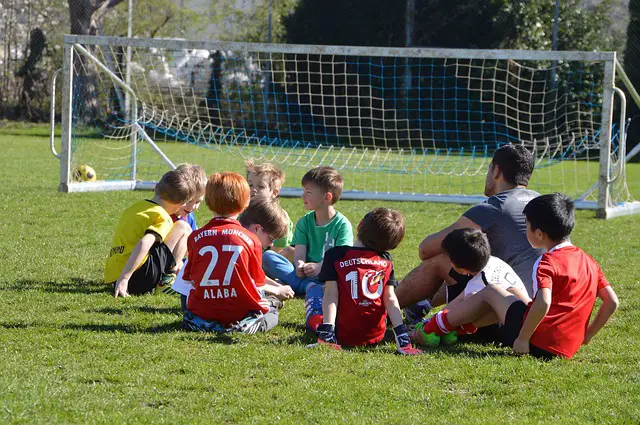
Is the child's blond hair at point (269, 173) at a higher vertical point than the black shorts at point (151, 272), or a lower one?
higher

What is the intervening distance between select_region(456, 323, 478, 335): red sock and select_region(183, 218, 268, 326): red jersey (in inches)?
45.1

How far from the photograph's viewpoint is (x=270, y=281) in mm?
5820

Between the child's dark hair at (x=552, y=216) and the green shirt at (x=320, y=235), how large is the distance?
1679 millimetres

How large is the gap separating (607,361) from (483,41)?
21.7 metres

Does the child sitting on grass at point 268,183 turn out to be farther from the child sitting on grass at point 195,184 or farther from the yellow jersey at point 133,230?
the yellow jersey at point 133,230

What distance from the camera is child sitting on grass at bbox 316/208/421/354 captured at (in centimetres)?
474

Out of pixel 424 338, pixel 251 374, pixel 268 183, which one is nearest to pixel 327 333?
pixel 424 338

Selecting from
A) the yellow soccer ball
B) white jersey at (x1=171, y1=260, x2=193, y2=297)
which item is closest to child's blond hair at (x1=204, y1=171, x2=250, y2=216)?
white jersey at (x1=171, y1=260, x2=193, y2=297)

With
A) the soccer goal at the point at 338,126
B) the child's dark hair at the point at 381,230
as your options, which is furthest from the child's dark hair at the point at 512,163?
the soccer goal at the point at 338,126

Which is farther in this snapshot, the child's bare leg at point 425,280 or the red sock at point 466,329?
the child's bare leg at point 425,280

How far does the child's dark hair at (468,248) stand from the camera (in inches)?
185

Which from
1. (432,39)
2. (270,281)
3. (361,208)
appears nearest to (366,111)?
(432,39)

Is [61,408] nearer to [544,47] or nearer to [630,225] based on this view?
[630,225]

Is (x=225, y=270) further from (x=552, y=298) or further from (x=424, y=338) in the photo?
(x=552, y=298)
